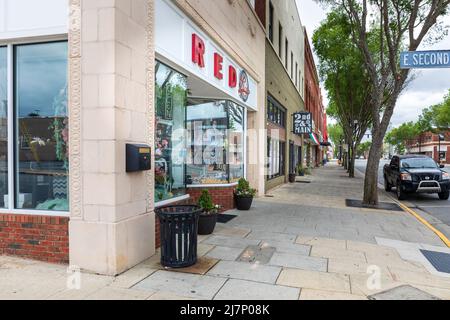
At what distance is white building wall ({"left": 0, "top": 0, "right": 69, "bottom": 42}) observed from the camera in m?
4.85

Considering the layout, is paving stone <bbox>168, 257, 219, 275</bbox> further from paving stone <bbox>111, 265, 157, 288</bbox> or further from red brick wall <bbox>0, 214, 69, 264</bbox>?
red brick wall <bbox>0, 214, 69, 264</bbox>

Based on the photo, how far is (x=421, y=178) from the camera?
13.4 meters

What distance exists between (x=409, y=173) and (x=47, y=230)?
1298 centimetres

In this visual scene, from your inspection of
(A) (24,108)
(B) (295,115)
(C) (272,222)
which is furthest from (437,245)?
(B) (295,115)

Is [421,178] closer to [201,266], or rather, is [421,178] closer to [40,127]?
[201,266]

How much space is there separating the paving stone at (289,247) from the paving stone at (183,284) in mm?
1830

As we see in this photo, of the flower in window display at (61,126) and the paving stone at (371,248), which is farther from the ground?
the flower in window display at (61,126)

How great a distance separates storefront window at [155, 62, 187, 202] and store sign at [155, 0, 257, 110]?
11.1 inches

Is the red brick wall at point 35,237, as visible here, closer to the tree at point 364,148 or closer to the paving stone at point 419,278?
the paving stone at point 419,278

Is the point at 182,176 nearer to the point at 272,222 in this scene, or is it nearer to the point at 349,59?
the point at 272,222

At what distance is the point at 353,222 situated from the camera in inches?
349

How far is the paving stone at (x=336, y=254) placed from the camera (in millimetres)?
5742

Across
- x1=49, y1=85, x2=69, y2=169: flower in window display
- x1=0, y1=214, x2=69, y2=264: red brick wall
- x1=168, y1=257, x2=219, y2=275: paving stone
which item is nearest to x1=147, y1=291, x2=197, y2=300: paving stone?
x1=168, y1=257, x2=219, y2=275: paving stone

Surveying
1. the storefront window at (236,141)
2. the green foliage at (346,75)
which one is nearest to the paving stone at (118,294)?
the storefront window at (236,141)
